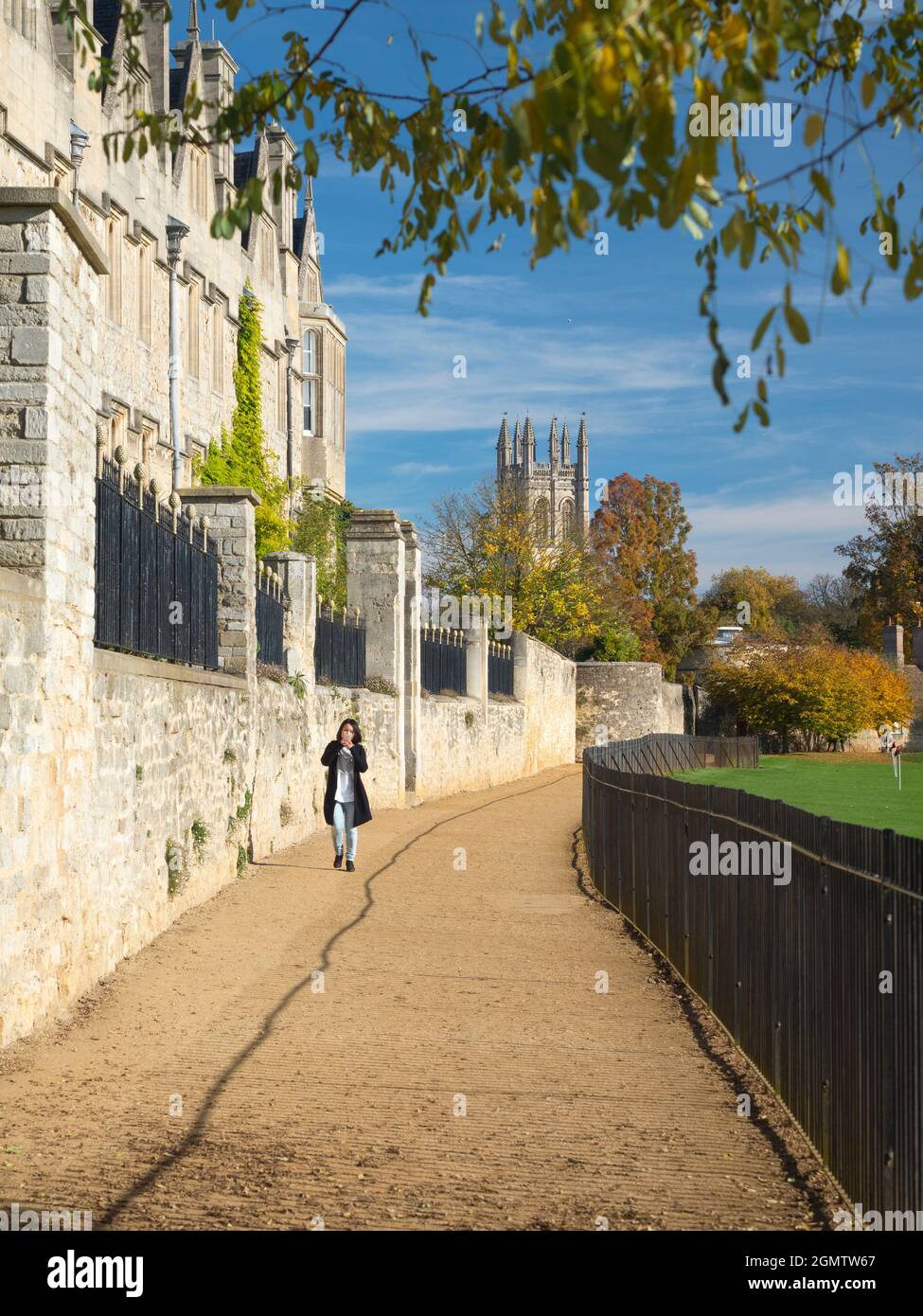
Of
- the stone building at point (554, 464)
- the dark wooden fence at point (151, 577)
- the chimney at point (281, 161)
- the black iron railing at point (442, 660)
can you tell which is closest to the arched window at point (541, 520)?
the chimney at point (281, 161)

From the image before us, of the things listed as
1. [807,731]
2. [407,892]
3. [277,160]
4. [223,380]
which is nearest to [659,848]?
[407,892]

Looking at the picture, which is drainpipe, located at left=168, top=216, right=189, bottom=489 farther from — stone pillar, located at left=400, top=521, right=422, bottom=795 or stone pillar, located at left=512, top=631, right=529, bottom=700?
stone pillar, located at left=512, top=631, right=529, bottom=700

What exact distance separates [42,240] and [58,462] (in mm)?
1250

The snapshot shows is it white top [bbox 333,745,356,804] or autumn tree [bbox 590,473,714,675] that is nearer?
white top [bbox 333,745,356,804]

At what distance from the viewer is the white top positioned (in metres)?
15.2

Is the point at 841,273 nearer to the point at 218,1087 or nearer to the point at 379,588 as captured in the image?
the point at 218,1087

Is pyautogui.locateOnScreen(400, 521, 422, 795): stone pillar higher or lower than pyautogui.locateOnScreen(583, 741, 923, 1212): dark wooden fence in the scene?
higher

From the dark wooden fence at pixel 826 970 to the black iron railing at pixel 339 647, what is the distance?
405 inches

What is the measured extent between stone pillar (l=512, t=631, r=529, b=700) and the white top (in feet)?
70.1

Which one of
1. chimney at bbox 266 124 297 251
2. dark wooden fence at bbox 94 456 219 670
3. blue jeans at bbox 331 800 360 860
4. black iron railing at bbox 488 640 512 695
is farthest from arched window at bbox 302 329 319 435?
dark wooden fence at bbox 94 456 219 670

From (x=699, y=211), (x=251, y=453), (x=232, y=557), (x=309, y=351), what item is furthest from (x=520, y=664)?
(x=699, y=211)

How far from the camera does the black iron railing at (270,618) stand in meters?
16.5

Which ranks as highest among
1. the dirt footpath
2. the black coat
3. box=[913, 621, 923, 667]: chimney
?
box=[913, 621, 923, 667]: chimney
